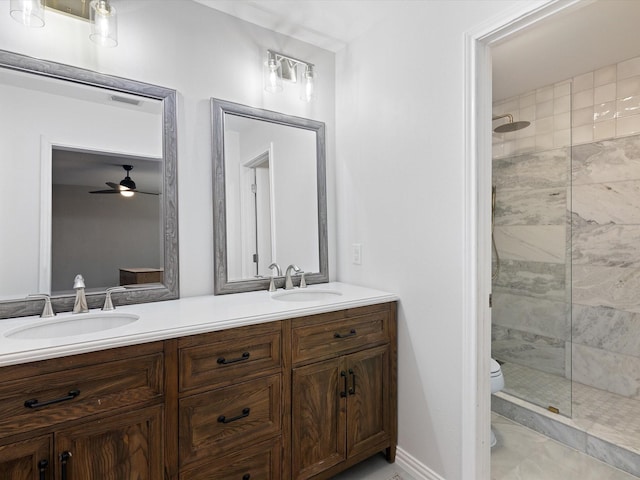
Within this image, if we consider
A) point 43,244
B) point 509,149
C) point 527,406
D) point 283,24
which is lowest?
point 527,406

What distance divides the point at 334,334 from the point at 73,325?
110 cm

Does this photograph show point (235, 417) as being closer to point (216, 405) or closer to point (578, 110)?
point (216, 405)

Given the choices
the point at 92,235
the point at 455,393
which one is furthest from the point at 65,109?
the point at 455,393

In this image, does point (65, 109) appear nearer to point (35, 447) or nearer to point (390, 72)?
point (35, 447)

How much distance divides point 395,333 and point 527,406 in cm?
113

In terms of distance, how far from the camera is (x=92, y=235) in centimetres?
160

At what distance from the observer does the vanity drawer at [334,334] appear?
5.09 feet

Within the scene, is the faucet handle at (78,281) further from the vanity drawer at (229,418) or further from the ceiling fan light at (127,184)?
the vanity drawer at (229,418)

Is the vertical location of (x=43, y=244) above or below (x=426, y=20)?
below

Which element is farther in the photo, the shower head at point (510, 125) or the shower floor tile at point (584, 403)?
the shower head at point (510, 125)

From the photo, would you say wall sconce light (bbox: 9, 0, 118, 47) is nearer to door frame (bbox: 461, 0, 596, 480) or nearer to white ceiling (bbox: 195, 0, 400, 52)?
white ceiling (bbox: 195, 0, 400, 52)

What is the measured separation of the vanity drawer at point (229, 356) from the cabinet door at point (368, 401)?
1.46ft

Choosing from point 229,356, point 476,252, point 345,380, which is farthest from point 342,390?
point 476,252

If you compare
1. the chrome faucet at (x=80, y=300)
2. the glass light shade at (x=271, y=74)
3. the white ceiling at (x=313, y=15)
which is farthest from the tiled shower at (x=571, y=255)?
the chrome faucet at (x=80, y=300)
